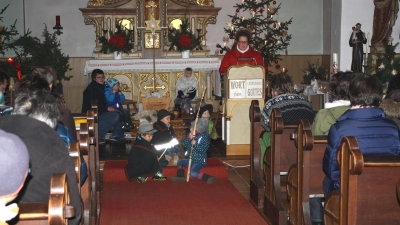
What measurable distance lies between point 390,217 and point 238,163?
4.95 m

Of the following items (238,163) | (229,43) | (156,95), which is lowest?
(238,163)

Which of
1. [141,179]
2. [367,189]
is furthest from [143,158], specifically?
[367,189]

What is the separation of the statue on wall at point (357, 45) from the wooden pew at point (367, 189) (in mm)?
9905

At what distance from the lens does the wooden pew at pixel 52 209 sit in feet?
7.73

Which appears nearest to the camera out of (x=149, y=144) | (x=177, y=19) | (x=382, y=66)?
(x=149, y=144)

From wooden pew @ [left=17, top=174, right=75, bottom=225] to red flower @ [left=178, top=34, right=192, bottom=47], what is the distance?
38.6 ft

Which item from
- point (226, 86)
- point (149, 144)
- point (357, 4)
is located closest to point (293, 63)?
point (357, 4)

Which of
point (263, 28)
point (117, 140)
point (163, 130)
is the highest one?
point (263, 28)

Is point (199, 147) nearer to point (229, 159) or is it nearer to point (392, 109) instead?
point (229, 159)

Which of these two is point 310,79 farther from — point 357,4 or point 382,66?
point 382,66

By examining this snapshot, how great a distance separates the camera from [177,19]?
1548cm

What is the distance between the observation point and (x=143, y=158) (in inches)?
287

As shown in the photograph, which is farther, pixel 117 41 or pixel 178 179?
pixel 117 41

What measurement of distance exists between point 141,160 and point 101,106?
3.37m
